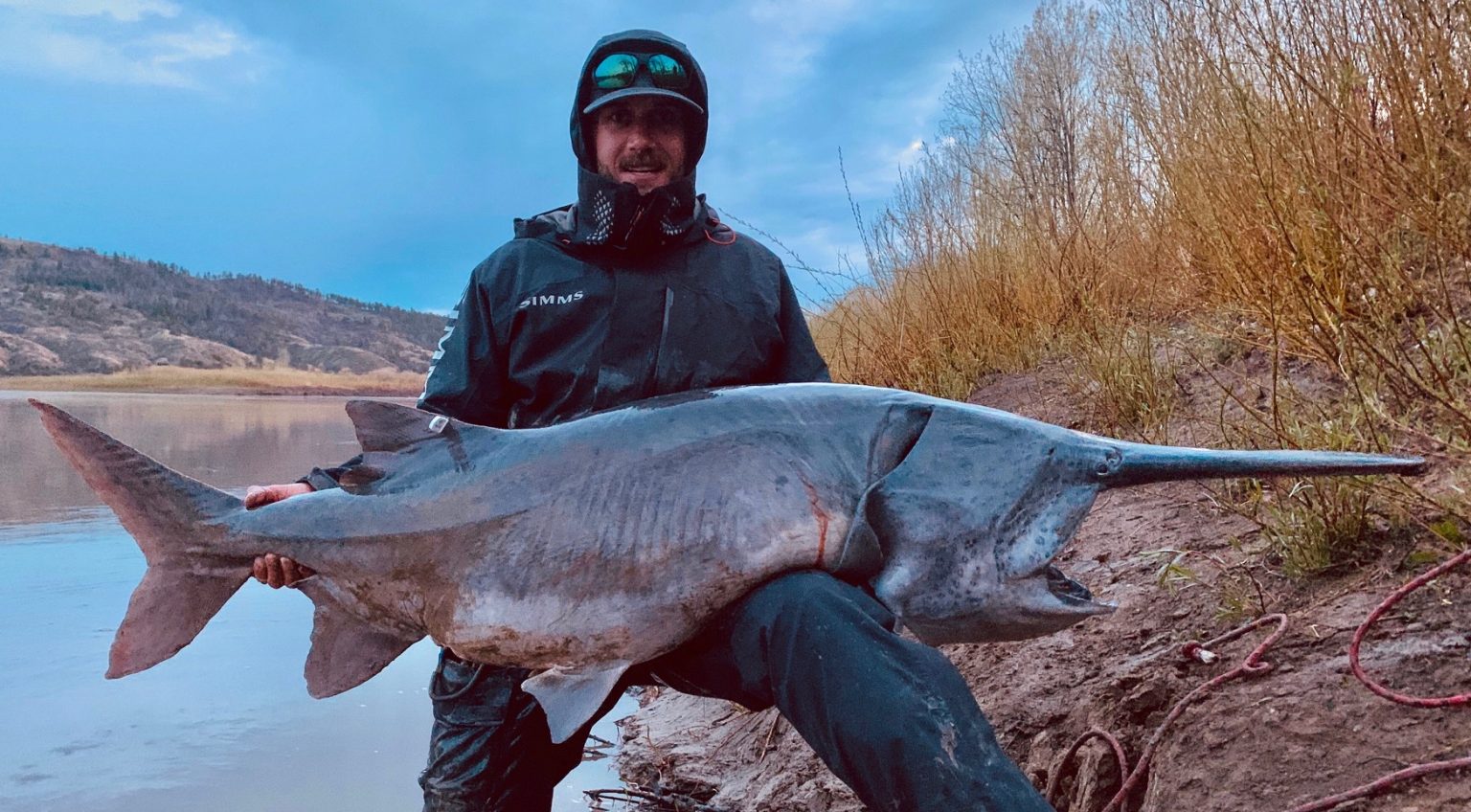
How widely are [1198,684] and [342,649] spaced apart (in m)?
1.91

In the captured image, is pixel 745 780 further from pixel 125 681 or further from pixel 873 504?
pixel 125 681

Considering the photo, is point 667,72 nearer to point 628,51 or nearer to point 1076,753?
point 628,51

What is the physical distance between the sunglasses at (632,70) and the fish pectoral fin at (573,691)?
1.81 meters

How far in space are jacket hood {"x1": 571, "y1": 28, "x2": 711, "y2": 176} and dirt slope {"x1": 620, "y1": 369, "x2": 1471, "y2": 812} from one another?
180 centimetres

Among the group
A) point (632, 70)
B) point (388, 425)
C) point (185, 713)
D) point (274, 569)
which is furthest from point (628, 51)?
point (185, 713)

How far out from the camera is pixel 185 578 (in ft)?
6.95

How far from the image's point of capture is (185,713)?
4.00 meters

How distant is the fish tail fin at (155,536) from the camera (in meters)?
2.09

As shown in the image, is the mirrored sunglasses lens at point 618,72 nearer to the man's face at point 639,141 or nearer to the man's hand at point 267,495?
the man's face at point 639,141

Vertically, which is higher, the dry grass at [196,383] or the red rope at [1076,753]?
the dry grass at [196,383]

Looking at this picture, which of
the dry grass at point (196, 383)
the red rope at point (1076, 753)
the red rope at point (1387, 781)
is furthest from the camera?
the dry grass at point (196, 383)

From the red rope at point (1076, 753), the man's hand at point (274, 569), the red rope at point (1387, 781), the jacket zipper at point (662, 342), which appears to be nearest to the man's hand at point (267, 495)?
the man's hand at point (274, 569)

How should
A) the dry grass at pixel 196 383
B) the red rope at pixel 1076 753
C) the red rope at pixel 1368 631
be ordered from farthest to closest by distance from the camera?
the dry grass at pixel 196 383 < the red rope at pixel 1076 753 < the red rope at pixel 1368 631

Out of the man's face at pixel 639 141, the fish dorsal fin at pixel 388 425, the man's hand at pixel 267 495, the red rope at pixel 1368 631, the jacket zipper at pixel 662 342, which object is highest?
the man's face at pixel 639 141
